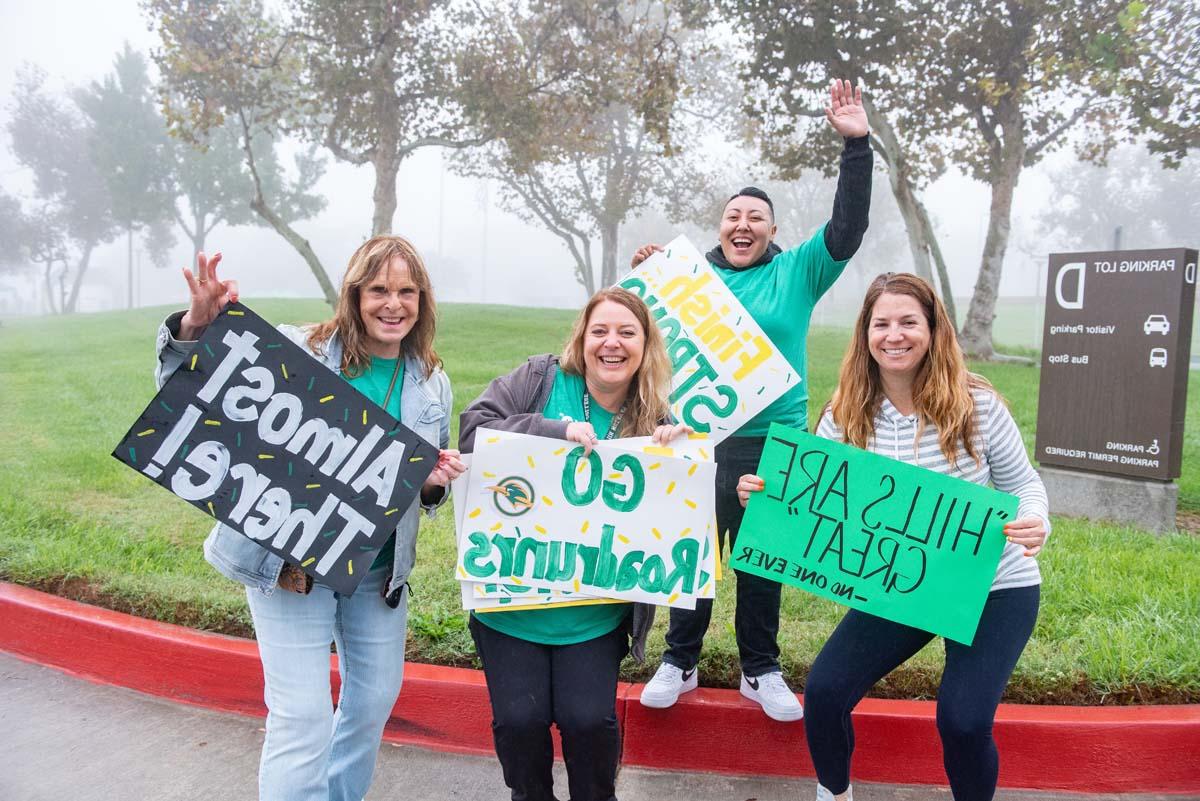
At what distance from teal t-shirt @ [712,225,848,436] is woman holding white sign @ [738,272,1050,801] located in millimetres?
430

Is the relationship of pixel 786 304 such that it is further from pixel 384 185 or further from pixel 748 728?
pixel 384 185

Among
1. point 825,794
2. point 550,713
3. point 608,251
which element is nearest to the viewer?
point 550,713

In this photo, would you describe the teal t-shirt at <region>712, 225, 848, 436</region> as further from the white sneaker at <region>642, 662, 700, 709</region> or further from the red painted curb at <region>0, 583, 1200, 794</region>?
the red painted curb at <region>0, 583, 1200, 794</region>

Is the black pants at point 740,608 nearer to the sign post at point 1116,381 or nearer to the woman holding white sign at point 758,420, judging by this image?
the woman holding white sign at point 758,420

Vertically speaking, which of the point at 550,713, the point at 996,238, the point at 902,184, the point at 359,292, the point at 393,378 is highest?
the point at 902,184

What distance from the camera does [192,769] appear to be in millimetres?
2908

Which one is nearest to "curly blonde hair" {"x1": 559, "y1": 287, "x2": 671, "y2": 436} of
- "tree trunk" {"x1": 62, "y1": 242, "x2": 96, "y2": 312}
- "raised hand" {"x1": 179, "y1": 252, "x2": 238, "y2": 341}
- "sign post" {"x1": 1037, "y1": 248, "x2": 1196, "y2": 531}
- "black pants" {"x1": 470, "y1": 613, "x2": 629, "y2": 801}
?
"black pants" {"x1": 470, "y1": 613, "x2": 629, "y2": 801}

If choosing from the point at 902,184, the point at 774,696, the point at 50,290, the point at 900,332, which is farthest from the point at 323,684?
the point at 50,290

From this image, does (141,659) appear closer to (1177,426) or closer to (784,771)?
(784,771)

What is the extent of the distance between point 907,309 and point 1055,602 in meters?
2.21

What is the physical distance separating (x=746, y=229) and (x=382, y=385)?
4.87 ft

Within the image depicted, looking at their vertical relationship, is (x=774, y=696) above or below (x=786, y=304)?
below

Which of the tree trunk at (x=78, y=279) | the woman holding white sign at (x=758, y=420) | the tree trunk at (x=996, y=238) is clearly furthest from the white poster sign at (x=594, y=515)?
the tree trunk at (x=78, y=279)

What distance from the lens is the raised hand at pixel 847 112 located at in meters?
2.62
